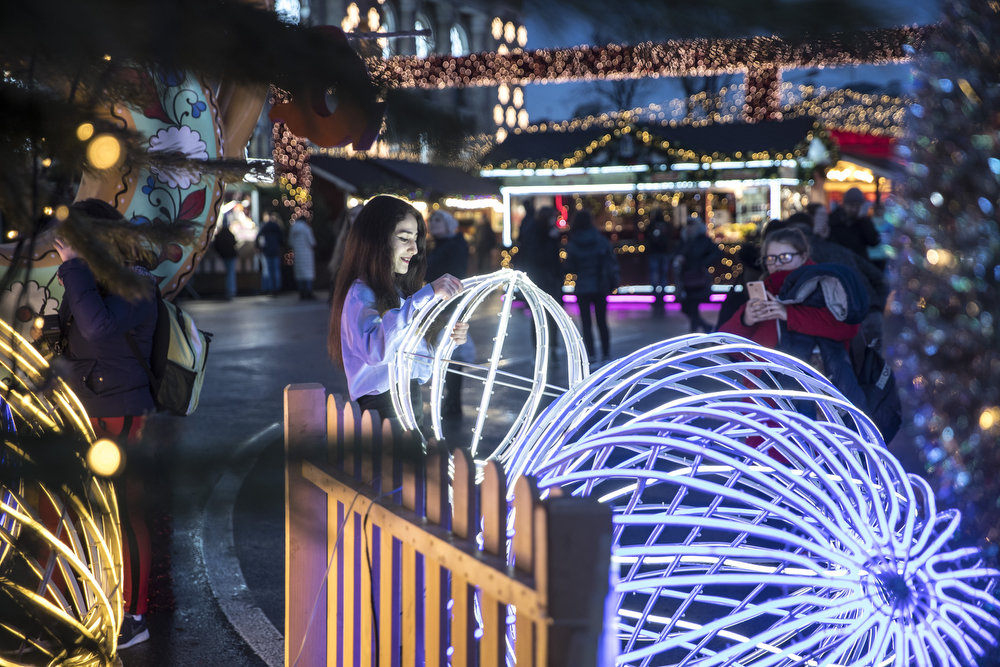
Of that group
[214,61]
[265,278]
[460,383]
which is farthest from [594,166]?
[214,61]

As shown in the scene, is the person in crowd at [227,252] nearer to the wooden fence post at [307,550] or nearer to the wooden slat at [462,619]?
the wooden fence post at [307,550]

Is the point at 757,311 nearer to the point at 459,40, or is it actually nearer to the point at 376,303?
the point at 376,303

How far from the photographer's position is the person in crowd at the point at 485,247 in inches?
879

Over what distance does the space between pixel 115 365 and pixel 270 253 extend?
1861cm

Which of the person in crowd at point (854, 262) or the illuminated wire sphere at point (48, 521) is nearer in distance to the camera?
the illuminated wire sphere at point (48, 521)

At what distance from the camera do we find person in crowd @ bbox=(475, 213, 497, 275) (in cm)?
2233

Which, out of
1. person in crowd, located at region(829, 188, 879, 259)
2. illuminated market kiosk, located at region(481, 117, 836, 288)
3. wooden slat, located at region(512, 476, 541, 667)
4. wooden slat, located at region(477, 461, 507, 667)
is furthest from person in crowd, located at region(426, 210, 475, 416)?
illuminated market kiosk, located at region(481, 117, 836, 288)

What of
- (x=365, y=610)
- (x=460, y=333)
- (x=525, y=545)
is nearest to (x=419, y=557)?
(x=365, y=610)

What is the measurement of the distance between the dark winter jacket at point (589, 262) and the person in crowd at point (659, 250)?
8.24 metres

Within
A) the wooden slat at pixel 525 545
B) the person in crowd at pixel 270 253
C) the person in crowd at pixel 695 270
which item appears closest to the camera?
the wooden slat at pixel 525 545

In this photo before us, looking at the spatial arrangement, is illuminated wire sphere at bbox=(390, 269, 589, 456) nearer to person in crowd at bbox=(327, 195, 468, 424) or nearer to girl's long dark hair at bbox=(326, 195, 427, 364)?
person in crowd at bbox=(327, 195, 468, 424)

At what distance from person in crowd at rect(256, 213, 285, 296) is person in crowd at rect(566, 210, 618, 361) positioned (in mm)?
11474

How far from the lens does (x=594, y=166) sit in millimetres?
21578

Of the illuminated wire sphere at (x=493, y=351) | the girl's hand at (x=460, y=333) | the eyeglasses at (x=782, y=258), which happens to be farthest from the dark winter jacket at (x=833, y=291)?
the girl's hand at (x=460, y=333)
